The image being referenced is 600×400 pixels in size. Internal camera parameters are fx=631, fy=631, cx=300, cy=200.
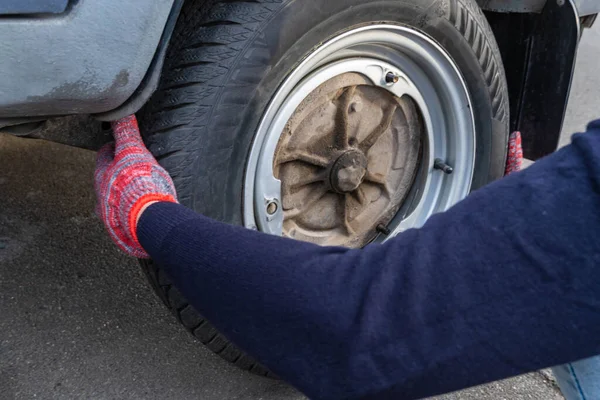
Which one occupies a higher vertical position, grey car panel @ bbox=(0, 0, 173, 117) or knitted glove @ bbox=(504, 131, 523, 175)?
knitted glove @ bbox=(504, 131, 523, 175)

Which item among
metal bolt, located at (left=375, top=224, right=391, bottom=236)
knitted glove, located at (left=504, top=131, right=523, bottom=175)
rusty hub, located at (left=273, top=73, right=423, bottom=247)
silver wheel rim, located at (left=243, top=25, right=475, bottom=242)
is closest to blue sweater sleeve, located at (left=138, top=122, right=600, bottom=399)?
silver wheel rim, located at (left=243, top=25, right=475, bottom=242)

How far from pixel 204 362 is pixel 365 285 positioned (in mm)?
1096

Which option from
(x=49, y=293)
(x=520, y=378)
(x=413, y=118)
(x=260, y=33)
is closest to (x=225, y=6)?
(x=260, y=33)

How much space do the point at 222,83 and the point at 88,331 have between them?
937 millimetres

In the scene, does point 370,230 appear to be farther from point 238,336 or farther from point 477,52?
point 238,336

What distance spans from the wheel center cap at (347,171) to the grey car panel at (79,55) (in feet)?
2.26

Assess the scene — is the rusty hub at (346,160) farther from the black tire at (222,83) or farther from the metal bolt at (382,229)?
the black tire at (222,83)

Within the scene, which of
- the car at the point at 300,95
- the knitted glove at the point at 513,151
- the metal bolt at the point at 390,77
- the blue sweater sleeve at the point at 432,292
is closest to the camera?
the blue sweater sleeve at the point at 432,292

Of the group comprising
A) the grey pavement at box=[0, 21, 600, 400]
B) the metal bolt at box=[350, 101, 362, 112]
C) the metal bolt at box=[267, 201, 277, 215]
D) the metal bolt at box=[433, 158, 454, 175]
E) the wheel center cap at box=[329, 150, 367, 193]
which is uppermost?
the metal bolt at box=[350, 101, 362, 112]

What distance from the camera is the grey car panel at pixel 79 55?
98 centimetres

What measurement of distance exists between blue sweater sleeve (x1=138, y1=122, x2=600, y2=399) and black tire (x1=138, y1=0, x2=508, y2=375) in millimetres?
417

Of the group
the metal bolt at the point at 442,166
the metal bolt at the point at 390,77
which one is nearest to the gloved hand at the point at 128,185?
the metal bolt at the point at 390,77

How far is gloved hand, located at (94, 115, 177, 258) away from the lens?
1.10 m

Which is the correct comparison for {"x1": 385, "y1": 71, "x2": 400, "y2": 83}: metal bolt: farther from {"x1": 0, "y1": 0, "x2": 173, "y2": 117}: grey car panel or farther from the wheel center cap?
{"x1": 0, "y1": 0, "x2": 173, "y2": 117}: grey car panel
